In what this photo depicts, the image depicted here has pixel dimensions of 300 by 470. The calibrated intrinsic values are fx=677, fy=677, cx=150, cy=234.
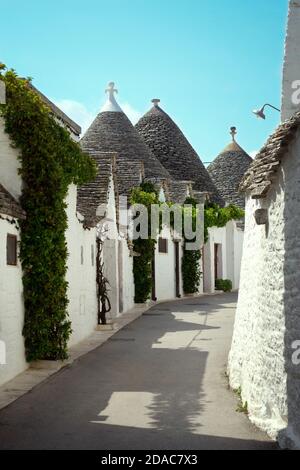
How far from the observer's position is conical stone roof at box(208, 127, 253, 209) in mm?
43750

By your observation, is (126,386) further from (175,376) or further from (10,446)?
(10,446)

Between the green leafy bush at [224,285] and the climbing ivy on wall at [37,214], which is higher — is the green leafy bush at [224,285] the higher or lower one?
the lower one

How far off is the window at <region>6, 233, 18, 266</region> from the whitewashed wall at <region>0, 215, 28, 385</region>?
74mm

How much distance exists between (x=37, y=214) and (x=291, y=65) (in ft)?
16.8

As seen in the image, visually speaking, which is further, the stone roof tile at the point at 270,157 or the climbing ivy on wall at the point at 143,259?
the climbing ivy on wall at the point at 143,259

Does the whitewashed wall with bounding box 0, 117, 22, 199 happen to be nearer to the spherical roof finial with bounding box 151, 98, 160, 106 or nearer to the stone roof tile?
the stone roof tile

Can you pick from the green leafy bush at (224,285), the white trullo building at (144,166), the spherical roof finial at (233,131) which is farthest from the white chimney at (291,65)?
the spherical roof finial at (233,131)

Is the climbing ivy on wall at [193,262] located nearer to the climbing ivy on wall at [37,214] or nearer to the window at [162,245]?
the window at [162,245]

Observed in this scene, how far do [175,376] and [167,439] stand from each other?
394cm

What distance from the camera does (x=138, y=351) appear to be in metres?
14.2

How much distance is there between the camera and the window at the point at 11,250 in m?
11.3

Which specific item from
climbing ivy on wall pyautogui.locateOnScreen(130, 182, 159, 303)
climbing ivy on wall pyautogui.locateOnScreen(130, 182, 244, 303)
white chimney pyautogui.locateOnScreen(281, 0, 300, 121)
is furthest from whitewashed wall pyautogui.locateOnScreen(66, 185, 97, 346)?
climbing ivy on wall pyautogui.locateOnScreen(130, 182, 159, 303)

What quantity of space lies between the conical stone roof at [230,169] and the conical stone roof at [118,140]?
10.6 meters
